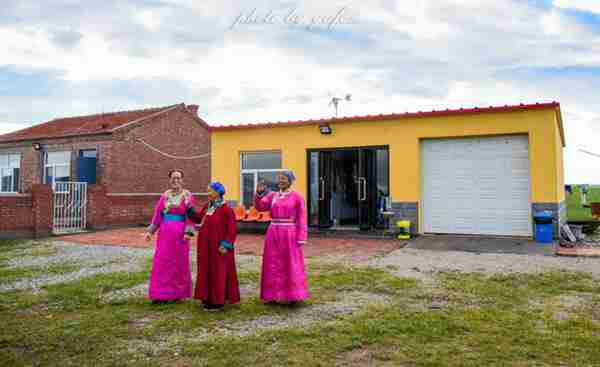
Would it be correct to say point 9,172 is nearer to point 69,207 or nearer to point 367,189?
point 69,207

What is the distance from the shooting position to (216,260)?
5.66 meters

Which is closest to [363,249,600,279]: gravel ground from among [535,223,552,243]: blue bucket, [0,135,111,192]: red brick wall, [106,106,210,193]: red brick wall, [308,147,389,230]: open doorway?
[535,223,552,243]: blue bucket

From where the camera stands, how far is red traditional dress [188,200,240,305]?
5.62 metres

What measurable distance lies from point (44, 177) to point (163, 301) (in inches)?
816

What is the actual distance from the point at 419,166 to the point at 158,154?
48.1 feet

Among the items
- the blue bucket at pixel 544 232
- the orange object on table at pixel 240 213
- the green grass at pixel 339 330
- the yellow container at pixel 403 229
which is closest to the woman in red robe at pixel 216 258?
the green grass at pixel 339 330

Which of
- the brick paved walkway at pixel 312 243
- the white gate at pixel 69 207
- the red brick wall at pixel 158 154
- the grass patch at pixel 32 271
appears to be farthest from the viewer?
the red brick wall at pixel 158 154

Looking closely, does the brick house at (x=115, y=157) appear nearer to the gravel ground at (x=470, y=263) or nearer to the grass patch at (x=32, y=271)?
the grass patch at (x=32, y=271)

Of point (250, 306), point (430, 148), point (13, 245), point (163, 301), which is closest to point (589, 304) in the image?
point (250, 306)

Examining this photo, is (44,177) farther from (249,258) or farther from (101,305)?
(101,305)

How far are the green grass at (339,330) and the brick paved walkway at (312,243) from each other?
3.48 metres

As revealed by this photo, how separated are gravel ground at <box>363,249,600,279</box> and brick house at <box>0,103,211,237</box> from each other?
38.8 ft

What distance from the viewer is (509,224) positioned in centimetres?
1229

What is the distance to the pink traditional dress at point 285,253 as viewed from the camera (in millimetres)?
5824
